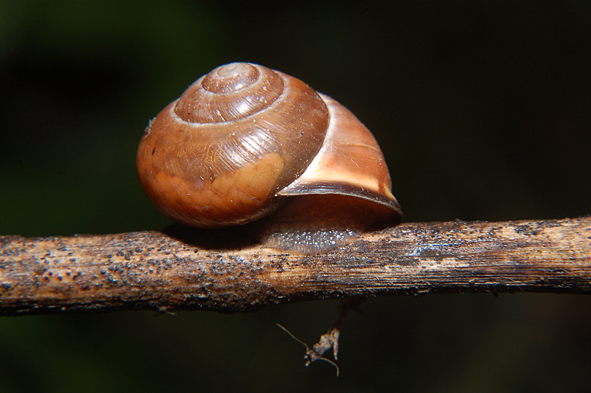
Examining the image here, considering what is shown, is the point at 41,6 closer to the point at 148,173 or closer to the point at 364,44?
the point at 148,173

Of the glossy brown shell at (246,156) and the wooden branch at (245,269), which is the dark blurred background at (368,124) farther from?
the glossy brown shell at (246,156)

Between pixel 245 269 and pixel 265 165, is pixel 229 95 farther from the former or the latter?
pixel 245 269

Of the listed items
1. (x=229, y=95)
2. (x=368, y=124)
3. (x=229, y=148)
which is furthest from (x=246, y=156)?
(x=368, y=124)

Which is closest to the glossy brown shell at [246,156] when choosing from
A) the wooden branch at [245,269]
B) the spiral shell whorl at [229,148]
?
the spiral shell whorl at [229,148]

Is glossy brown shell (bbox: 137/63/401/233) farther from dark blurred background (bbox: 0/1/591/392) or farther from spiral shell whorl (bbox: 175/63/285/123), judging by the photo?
dark blurred background (bbox: 0/1/591/392)

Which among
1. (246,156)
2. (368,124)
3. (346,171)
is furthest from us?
(368,124)

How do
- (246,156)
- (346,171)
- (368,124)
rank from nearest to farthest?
(246,156)
(346,171)
(368,124)

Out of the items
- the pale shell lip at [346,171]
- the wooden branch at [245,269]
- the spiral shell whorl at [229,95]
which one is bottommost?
the wooden branch at [245,269]
